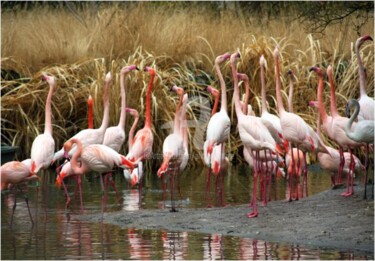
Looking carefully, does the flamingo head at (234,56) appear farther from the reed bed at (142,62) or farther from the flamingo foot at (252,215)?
the reed bed at (142,62)

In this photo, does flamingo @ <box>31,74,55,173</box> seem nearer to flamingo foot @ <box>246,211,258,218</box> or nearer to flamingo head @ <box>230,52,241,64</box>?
flamingo head @ <box>230,52,241,64</box>

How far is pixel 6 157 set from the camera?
13227 mm

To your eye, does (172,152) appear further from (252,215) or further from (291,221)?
(291,221)

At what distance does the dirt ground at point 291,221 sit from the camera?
852 cm

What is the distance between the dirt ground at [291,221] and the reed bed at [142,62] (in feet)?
17.2

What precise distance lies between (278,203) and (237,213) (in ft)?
2.34

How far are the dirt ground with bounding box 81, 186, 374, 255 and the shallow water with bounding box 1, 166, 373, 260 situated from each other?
229 mm

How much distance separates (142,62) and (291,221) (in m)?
7.43

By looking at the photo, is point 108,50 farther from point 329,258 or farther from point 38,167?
point 329,258

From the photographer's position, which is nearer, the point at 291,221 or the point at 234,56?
the point at 291,221

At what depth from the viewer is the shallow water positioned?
806 cm

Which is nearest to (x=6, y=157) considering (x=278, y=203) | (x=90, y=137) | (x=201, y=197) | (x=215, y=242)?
(x=90, y=137)

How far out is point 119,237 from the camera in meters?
9.11

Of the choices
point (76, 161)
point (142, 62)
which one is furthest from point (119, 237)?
point (142, 62)
